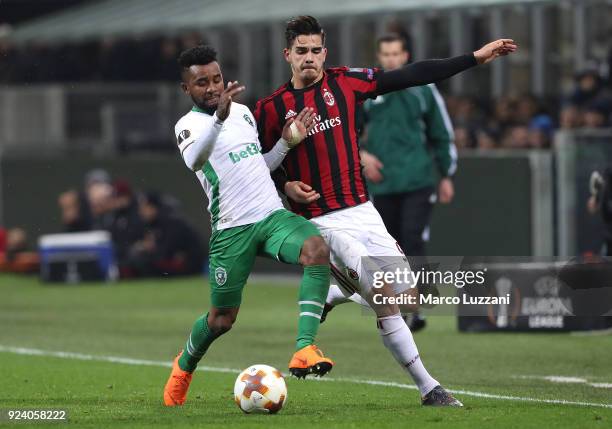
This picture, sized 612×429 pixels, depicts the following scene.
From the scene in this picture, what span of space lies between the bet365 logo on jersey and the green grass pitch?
146 cm

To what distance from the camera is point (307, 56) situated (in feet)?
29.2

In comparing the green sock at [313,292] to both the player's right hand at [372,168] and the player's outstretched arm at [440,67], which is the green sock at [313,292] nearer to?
the player's outstretched arm at [440,67]

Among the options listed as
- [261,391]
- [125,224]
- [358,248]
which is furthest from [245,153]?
[125,224]

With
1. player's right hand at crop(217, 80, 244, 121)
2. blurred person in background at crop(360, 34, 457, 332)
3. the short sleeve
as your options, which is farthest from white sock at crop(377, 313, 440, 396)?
blurred person in background at crop(360, 34, 457, 332)

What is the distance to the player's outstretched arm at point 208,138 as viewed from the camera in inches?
330

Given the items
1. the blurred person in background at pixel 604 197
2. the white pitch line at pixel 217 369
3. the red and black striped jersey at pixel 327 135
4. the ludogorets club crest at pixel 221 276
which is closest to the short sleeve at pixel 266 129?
the red and black striped jersey at pixel 327 135

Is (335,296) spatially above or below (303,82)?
below

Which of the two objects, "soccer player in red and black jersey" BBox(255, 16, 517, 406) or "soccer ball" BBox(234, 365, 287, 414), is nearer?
"soccer ball" BBox(234, 365, 287, 414)

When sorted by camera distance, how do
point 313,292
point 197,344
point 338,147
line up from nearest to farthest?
point 313,292, point 197,344, point 338,147

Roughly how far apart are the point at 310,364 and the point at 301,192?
136 centimetres

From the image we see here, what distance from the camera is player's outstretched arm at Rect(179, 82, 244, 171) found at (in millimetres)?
8375

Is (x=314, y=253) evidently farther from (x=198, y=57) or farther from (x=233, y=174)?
(x=198, y=57)

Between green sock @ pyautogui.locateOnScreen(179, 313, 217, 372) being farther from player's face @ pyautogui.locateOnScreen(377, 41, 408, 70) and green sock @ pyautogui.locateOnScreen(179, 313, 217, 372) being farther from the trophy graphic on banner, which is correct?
the trophy graphic on banner

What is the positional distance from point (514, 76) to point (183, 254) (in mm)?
6024
